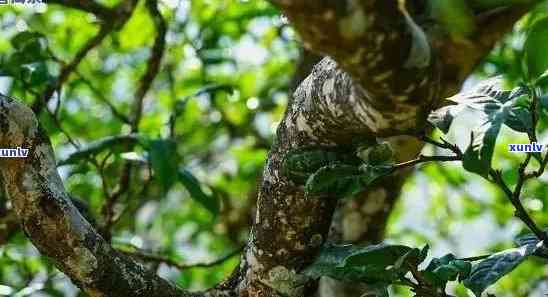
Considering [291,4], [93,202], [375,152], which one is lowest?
[93,202]

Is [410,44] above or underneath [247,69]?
above

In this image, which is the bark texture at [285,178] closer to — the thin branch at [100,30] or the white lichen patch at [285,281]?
the white lichen patch at [285,281]

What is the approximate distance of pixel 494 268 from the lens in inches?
23.6

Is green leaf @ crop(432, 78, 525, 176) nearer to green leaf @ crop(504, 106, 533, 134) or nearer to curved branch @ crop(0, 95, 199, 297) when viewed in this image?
green leaf @ crop(504, 106, 533, 134)

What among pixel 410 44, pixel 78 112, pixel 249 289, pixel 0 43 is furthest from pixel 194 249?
pixel 410 44

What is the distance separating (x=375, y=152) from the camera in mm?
610

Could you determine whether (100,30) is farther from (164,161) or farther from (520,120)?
(520,120)

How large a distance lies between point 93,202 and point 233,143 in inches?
15.2

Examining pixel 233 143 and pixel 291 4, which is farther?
pixel 233 143

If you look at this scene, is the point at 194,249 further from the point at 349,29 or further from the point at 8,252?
the point at 349,29

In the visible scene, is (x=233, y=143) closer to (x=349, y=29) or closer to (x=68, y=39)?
(x=68, y=39)

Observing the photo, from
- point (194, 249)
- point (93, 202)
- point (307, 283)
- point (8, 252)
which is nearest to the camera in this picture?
point (307, 283)

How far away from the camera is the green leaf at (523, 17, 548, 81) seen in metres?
0.52

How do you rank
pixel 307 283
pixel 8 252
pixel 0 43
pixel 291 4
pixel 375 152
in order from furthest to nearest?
pixel 0 43 → pixel 8 252 → pixel 307 283 → pixel 375 152 → pixel 291 4
